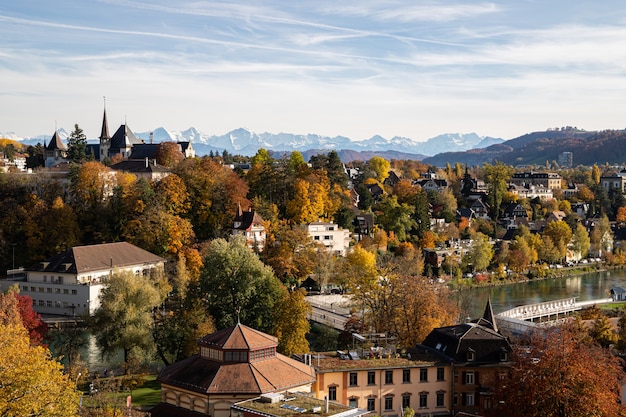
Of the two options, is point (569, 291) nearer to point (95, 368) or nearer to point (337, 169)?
point (337, 169)

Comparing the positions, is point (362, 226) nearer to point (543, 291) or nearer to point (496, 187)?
point (543, 291)

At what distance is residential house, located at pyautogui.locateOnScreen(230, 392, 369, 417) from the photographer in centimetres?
1964

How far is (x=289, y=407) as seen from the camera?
66.3 ft

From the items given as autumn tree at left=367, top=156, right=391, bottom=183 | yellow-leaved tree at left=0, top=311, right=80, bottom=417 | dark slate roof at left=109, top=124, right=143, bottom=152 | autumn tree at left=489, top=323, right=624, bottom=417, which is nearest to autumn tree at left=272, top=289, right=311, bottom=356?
autumn tree at left=489, top=323, right=624, bottom=417

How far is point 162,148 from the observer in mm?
62500

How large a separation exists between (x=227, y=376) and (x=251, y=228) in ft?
86.8

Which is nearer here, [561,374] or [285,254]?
[561,374]

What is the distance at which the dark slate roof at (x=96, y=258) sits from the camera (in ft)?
146

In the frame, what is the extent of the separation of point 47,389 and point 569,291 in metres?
48.2

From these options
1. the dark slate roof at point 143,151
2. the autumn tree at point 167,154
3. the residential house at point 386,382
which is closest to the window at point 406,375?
the residential house at point 386,382

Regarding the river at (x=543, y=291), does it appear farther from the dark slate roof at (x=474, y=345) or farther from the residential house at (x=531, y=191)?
the residential house at (x=531, y=191)

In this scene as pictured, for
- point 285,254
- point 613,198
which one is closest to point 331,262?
point 285,254

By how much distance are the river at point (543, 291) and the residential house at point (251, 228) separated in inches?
A: 543

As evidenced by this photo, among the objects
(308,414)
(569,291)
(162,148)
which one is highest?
(162,148)
